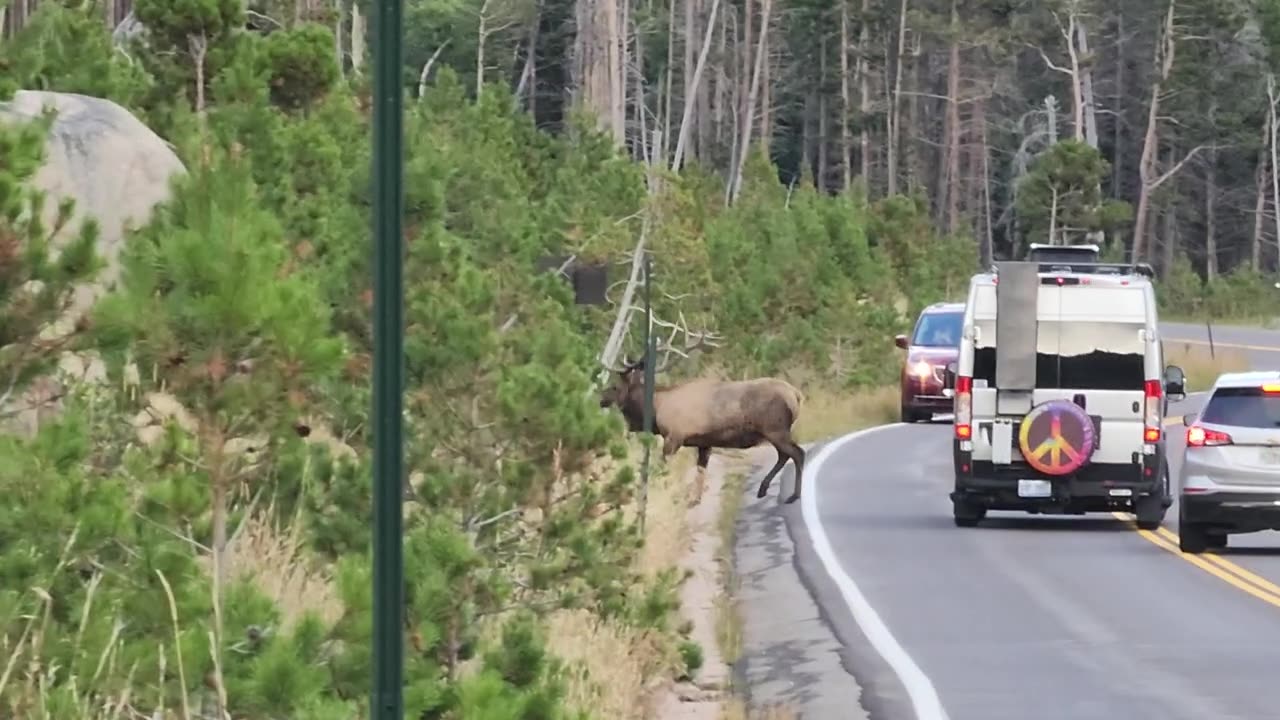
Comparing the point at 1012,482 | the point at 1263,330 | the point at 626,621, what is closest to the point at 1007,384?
the point at 1012,482

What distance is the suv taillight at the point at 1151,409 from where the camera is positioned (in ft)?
72.3

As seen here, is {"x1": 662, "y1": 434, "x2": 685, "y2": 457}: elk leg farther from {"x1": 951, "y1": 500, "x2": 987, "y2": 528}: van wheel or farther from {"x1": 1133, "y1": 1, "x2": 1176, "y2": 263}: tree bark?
{"x1": 1133, "y1": 1, "x2": 1176, "y2": 263}: tree bark

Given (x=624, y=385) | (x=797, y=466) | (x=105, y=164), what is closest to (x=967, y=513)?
(x=797, y=466)

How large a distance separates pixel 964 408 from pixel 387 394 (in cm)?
1780

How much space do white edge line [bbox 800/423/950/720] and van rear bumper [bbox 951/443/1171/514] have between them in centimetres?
148

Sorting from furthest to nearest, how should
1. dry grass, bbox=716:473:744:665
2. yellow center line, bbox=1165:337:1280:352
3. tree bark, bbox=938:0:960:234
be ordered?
tree bark, bbox=938:0:960:234 < yellow center line, bbox=1165:337:1280:352 < dry grass, bbox=716:473:744:665

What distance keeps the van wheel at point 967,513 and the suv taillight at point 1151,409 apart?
181 cm

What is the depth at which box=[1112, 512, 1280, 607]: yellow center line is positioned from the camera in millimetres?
18005

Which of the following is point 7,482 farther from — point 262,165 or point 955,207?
point 955,207

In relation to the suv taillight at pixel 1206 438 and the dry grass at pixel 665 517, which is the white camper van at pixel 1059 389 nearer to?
the suv taillight at pixel 1206 438

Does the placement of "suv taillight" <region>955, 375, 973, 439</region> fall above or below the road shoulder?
above

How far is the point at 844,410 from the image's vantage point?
3869cm

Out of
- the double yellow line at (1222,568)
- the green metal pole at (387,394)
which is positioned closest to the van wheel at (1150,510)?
the double yellow line at (1222,568)

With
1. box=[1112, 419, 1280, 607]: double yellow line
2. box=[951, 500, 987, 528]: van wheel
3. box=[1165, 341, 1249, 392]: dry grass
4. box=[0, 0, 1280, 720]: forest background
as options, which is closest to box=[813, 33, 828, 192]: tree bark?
box=[1165, 341, 1249, 392]: dry grass
